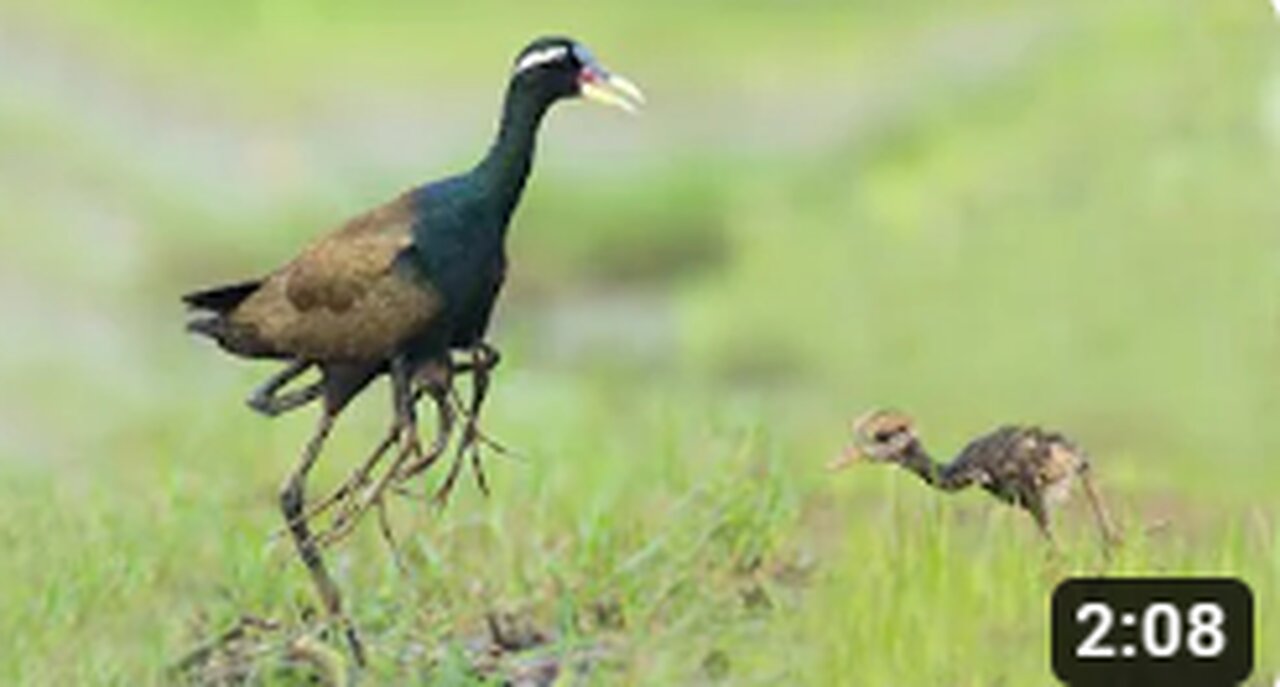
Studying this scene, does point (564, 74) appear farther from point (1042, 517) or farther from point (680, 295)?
point (680, 295)

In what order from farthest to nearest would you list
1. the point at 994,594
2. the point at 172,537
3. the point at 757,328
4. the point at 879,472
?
1. the point at 757,328
2. the point at 879,472
3. the point at 172,537
4. the point at 994,594

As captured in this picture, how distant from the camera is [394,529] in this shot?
4.67 metres

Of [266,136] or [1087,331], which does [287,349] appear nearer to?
[266,136]

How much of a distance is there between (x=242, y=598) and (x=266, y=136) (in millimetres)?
1185

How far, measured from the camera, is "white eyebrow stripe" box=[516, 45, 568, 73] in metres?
3.92

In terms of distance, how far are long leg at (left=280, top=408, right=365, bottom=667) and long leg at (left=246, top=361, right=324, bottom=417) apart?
37mm

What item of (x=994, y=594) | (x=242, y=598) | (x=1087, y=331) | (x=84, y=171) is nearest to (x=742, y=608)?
(x=994, y=594)

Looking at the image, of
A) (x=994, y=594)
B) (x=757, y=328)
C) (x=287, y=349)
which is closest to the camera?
(x=287, y=349)

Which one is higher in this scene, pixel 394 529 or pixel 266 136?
pixel 266 136

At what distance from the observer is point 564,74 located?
155 inches

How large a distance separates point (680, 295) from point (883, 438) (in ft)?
5.06

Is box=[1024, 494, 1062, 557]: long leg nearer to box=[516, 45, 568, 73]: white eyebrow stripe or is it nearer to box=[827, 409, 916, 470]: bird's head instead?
box=[827, 409, 916, 470]: bird's head
